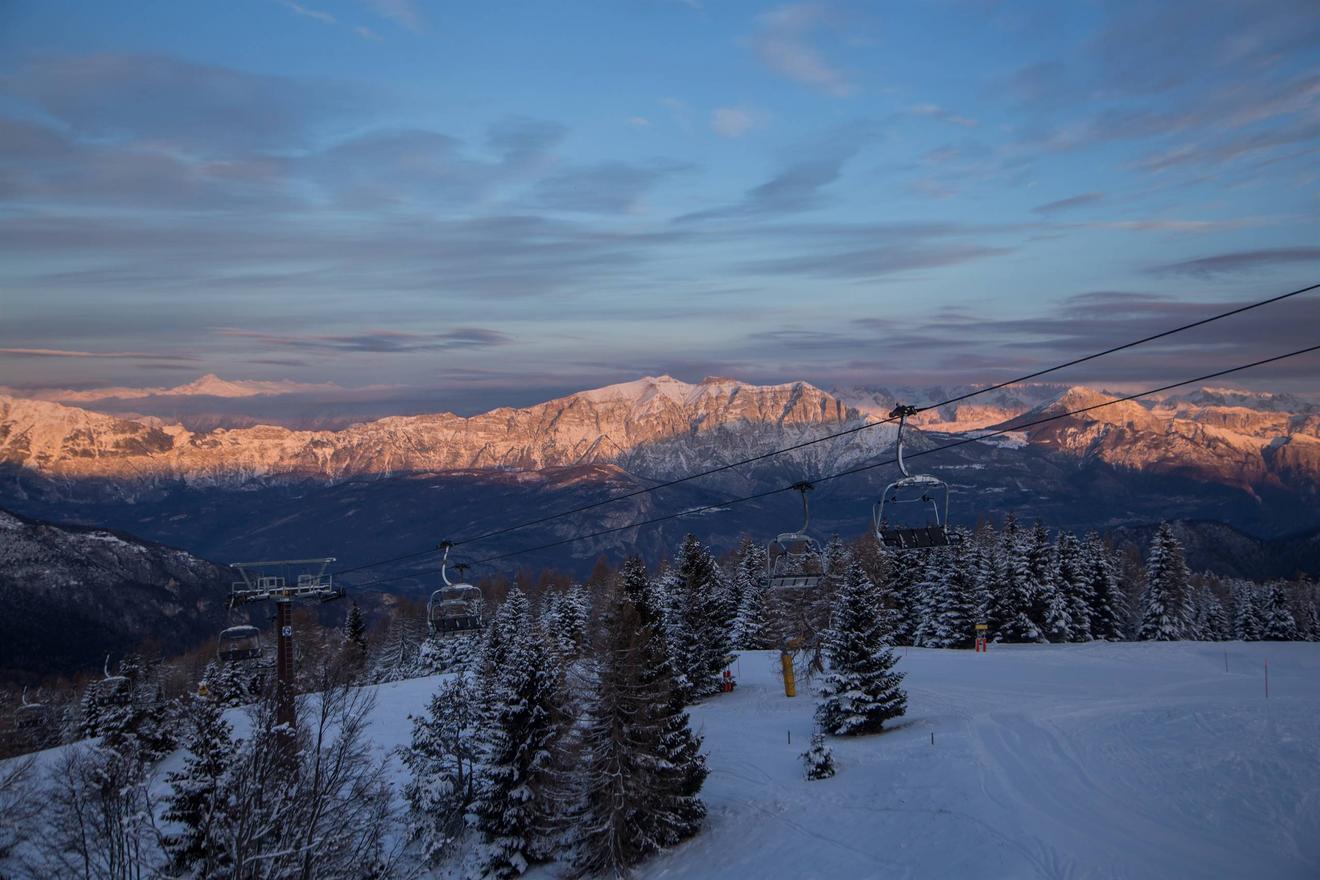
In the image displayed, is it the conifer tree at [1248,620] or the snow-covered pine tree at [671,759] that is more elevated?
the snow-covered pine tree at [671,759]

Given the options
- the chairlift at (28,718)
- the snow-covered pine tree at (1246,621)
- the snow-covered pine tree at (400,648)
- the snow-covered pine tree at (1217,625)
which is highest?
the chairlift at (28,718)

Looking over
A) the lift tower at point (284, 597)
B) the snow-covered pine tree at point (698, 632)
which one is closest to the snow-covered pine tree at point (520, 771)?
the lift tower at point (284, 597)

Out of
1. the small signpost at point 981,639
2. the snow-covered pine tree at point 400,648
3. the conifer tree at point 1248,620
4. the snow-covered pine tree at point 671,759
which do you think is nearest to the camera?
the snow-covered pine tree at point 671,759

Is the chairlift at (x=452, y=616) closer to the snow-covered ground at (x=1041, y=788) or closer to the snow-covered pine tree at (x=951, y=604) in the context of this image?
the snow-covered ground at (x=1041, y=788)

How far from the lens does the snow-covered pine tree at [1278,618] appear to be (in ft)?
265

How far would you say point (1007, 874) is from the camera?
26.6 m

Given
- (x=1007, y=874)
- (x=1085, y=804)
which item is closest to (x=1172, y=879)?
(x=1007, y=874)

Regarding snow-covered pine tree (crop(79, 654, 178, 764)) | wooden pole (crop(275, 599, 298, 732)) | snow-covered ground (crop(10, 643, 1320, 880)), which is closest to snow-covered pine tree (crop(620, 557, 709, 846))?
snow-covered ground (crop(10, 643, 1320, 880))

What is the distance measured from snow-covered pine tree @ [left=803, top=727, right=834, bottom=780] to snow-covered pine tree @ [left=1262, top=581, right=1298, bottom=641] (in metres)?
59.7

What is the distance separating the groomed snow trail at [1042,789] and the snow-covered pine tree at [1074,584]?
925 inches

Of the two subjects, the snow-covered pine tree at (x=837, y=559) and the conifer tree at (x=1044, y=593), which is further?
the conifer tree at (x=1044, y=593)

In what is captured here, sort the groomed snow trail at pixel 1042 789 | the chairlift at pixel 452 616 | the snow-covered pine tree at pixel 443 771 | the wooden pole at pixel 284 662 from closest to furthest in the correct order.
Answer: the groomed snow trail at pixel 1042 789
the wooden pole at pixel 284 662
the snow-covered pine tree at pixel 443 771
the chairlift at pixel 452 616

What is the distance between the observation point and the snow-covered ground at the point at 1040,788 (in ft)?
89.6

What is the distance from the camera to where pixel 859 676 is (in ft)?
148
